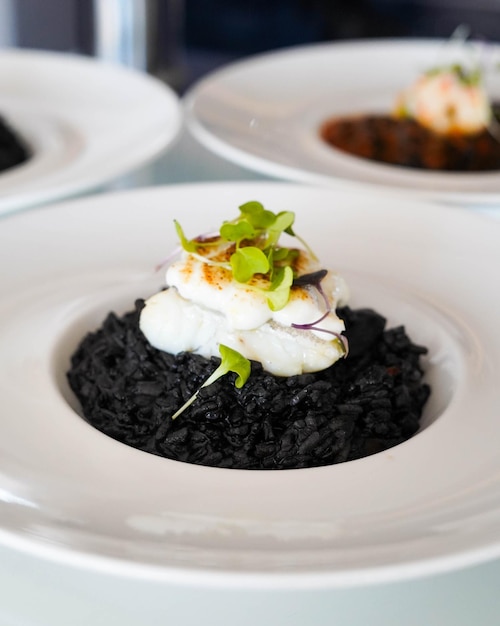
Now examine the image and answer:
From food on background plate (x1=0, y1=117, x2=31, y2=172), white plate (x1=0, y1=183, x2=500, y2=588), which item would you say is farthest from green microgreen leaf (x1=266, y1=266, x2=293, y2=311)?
food on background plate (x1=0, y1=117, x2=31, y2=172)

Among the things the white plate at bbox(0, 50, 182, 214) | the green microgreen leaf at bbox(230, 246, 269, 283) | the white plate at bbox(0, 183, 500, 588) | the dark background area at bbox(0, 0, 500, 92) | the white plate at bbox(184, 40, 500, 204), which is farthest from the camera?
the dark background area at bbox(0, 0, 500, 92)

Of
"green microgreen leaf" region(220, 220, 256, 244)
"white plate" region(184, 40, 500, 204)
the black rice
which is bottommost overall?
"white plate" region(184, 40, 500, 204)

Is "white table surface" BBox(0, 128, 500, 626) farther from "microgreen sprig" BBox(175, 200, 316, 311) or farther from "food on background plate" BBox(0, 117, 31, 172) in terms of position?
"food on background plate" BBox(0, 117, 31, 172)

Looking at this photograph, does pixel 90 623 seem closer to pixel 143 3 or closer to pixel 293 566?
pixel 293 566

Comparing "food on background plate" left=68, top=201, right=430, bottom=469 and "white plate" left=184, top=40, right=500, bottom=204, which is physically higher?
"food on background plate" left=68, top=201, right=430, bottom=469

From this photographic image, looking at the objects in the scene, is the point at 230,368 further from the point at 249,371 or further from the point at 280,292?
the point at 280,292

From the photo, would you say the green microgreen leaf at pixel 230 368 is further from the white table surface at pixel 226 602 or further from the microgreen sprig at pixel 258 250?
the white table surface at pixel 226 602

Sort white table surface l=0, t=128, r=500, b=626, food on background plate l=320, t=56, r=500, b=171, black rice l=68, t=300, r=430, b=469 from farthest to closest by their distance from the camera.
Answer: food on background plate l=320, t=56, r=500, b=171, black rice l=68, t=300, r=430, b=469, white table surface l=0, t=128, r=500, b=626
